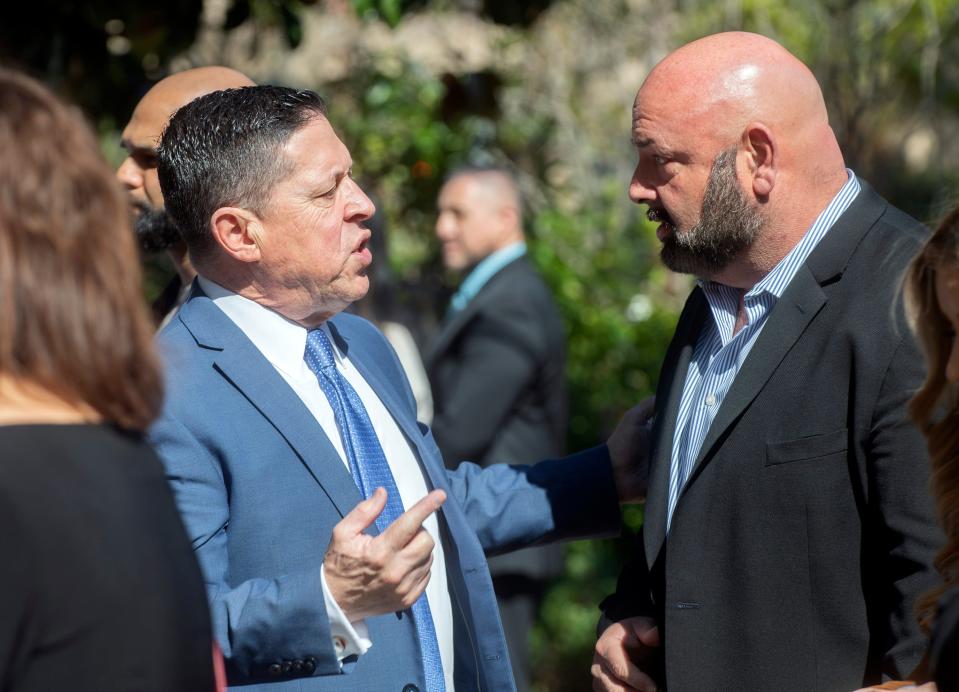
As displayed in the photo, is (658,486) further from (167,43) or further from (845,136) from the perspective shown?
(845,136)

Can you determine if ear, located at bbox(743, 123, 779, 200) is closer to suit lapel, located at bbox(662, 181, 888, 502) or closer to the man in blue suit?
suit lapel, located at bbox(662, 181, 888, 502)

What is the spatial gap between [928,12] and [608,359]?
306cm

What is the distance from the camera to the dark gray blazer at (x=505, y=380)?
193 inches

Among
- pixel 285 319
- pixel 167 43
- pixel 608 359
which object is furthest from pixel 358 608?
pixel 608 359

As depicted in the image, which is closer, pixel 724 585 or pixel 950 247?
pixel 950 247

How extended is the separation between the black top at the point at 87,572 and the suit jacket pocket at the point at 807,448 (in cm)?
118

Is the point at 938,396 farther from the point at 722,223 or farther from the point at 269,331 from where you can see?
the point at 269,331

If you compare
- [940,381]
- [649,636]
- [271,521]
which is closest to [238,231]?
[271,521]

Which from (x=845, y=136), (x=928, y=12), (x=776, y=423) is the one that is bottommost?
(x=776, y=423)

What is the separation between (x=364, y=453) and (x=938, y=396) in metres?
1.12

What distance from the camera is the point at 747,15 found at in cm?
898

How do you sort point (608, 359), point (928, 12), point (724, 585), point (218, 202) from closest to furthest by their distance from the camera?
point (724, 585), point (218, 202), point (608, 359), point (928, 12)

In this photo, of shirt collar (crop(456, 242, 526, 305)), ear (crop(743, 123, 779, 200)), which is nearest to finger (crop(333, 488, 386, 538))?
ear (crop(743, 123, 779, 200))

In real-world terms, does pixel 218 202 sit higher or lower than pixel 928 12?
lower
